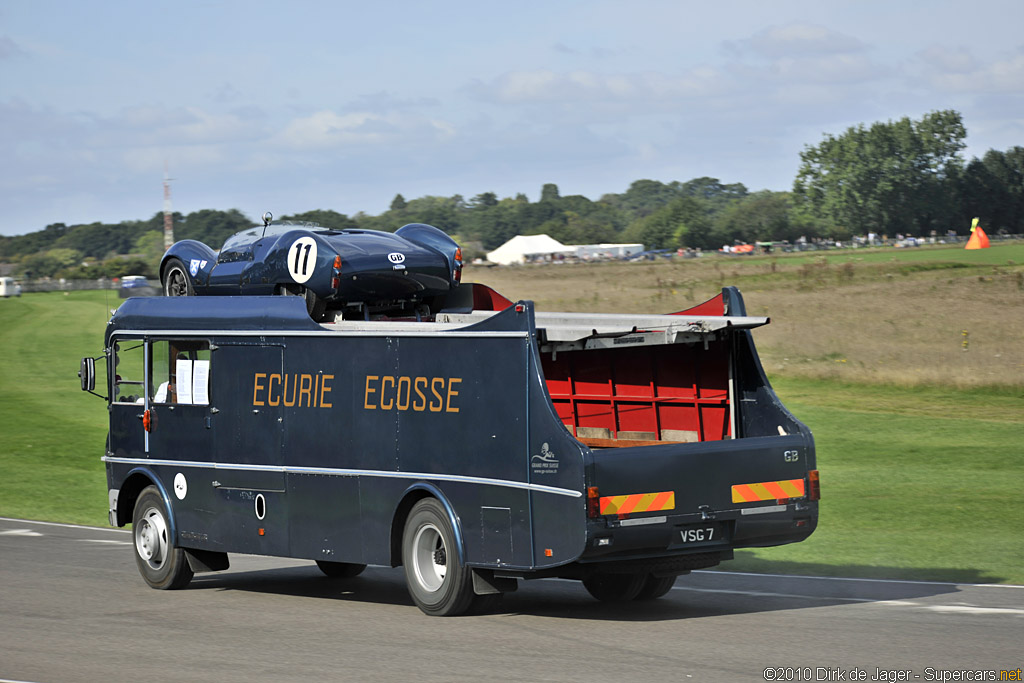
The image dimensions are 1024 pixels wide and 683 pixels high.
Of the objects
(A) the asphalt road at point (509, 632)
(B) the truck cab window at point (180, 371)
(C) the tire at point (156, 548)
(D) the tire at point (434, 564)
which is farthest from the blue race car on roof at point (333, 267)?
(A) the asphalt road at point (509, 632)

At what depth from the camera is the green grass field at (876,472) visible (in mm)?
14734

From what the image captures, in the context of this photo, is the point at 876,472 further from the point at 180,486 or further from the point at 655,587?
the point at 180,486

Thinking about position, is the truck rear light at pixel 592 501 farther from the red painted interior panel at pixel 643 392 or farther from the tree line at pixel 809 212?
the tree line at pixel 809 212

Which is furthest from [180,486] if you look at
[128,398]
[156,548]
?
[128,398]

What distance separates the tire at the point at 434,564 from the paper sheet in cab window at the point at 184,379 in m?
3.22

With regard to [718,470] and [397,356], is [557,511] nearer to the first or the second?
[718,470]

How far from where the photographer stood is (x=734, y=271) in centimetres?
6612

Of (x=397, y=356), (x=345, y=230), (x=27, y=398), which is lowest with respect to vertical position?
(x=27, y=398)

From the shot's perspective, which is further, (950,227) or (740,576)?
(950,227)

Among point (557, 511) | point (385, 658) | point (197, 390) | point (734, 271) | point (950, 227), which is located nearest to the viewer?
point (385, 658)

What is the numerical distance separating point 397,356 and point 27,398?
29256 millimetres

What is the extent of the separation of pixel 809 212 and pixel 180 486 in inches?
5266

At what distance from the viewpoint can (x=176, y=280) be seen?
1445 centimetres

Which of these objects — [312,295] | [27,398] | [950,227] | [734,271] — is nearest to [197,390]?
[312,295]
